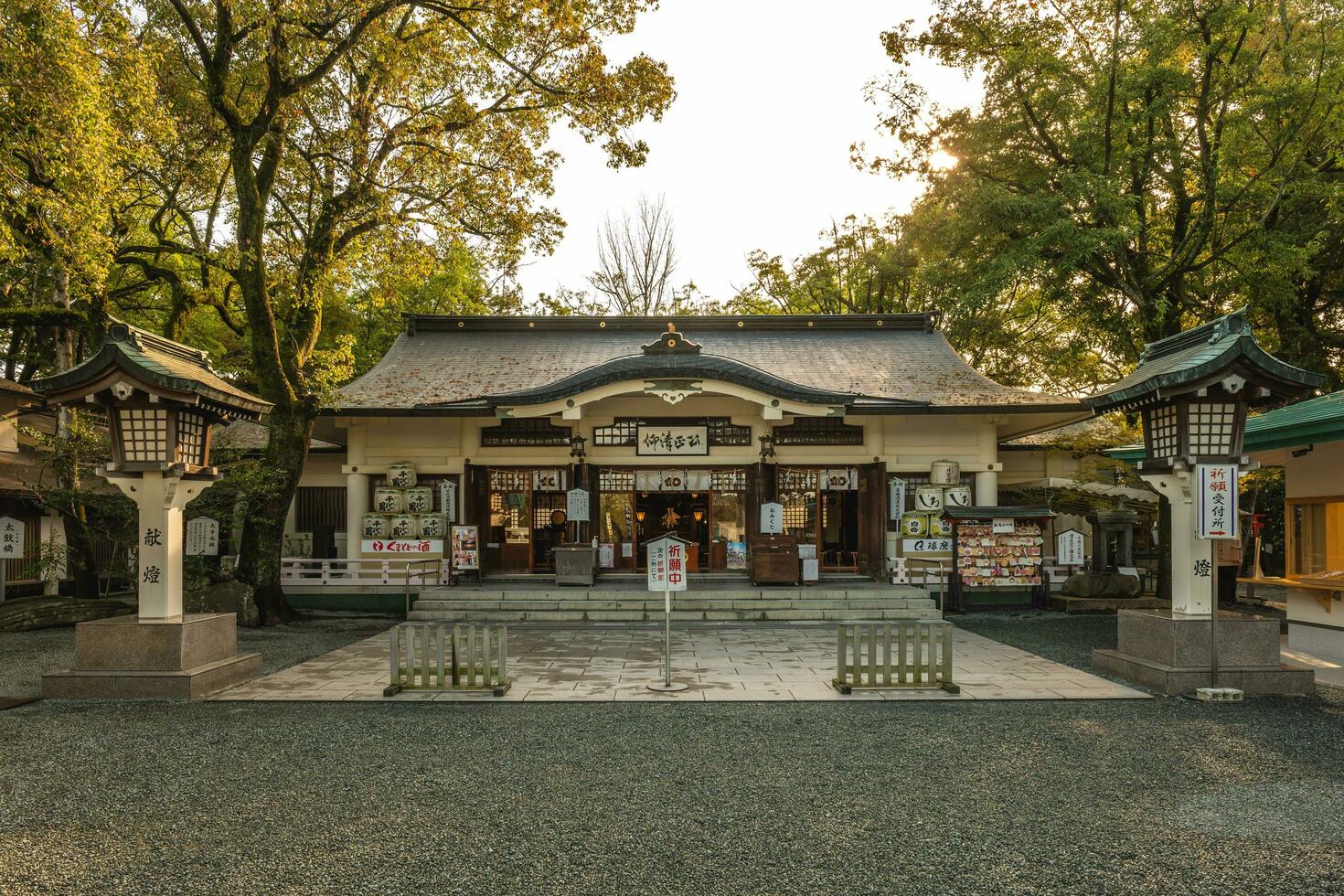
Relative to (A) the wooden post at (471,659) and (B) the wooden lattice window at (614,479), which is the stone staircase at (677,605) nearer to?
(B) the wooden lattice window at (614,479)

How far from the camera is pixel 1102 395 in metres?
10.2

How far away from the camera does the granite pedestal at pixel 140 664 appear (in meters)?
8.79

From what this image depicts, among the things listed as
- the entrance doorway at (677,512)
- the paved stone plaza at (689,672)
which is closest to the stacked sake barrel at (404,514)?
the entrance doorway at (677,512)

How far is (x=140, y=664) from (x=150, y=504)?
1.92 metres

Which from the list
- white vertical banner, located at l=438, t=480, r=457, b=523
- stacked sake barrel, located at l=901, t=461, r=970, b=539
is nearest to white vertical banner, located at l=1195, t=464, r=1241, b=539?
stacked sake barrel, located at l=901, t=461, r=970, b=539

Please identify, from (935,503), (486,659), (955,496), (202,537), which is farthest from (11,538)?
(955,496)

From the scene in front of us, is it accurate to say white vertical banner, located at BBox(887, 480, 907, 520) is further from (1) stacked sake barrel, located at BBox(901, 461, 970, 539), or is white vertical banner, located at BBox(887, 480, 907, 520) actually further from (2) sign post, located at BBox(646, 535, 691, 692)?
(2) sign post, located at BBox(646, 535, 691, 692)

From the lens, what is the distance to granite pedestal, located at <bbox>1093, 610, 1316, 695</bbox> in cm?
880

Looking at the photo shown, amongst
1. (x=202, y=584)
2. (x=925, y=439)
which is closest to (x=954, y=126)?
(x=925, y=439)

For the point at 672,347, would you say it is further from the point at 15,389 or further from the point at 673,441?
the point at 15,389

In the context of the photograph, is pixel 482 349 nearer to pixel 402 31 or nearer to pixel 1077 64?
pixel 402 31

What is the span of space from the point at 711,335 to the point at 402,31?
443 inches

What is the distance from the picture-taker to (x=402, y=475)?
56.4 ft

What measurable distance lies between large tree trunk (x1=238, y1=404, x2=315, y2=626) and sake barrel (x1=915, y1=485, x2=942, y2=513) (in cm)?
1310
